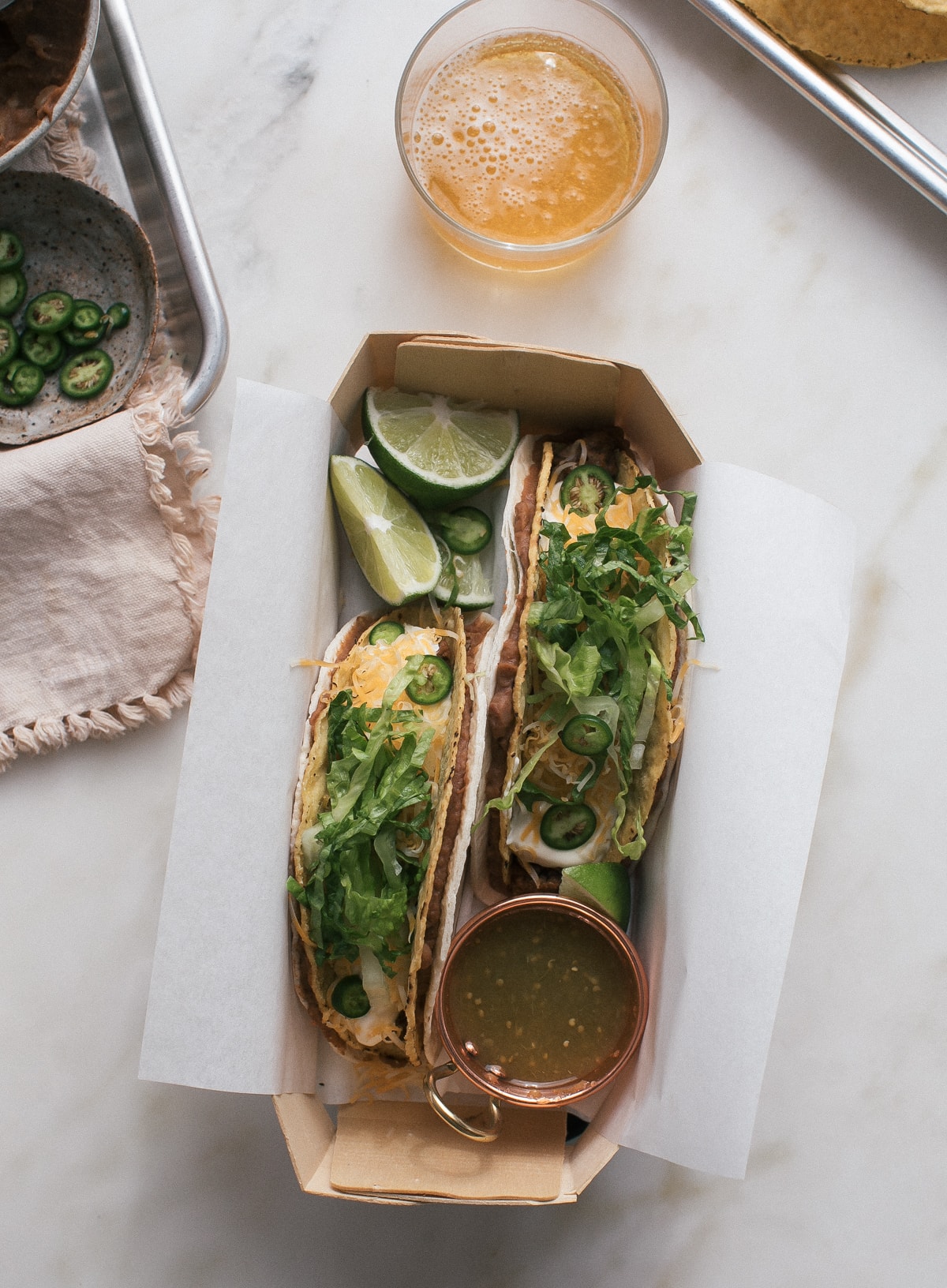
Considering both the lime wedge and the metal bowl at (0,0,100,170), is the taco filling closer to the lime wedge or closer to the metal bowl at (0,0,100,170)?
the lime wedge

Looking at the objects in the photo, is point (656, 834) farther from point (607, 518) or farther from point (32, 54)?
point (32, 54)

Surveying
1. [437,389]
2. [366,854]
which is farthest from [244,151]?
[366,854]

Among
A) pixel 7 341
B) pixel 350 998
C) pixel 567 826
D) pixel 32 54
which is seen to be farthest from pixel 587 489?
pixel 32 54

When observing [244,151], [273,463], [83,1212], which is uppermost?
[244,151]

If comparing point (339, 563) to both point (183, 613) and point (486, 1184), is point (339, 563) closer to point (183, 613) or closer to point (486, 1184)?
point (183, 613)

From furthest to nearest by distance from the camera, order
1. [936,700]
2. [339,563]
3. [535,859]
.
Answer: [936,700]
[339,563]
[535,859]
